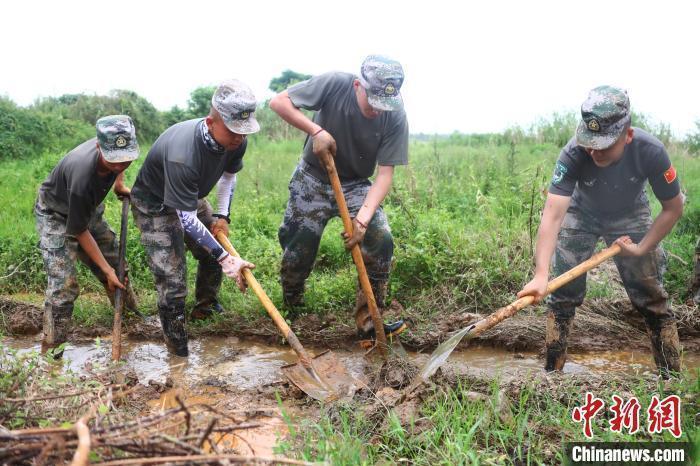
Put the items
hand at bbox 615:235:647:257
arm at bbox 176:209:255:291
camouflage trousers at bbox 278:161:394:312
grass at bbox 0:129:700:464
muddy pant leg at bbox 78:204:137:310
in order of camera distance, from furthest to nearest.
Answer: muddy pant leg at bbox 78:204:137:310, camouflage trousers at bbox 278:161:394:312, arm at bbox 176:209:255:291, hand at bbox 615:235:647:257, grass at bbox 0:129:700:464

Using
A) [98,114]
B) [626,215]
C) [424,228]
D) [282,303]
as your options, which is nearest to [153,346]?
[282,303]

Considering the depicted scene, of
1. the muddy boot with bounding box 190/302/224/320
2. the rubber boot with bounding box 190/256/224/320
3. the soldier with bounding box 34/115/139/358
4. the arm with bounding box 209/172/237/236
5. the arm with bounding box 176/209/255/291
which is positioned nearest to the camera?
the arm with bounding box 176/209/255/291

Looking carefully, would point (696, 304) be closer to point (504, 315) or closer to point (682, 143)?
point (504, 315)

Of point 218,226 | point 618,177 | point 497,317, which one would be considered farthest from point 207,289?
point 618,177

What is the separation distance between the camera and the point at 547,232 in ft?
12.8

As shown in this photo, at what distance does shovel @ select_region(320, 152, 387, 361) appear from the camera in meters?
4.36

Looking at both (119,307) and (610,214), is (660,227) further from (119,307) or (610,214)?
(119,307)

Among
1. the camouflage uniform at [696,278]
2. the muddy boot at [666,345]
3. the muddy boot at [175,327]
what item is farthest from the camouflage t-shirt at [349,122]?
the camouflage uniform at [696,278]

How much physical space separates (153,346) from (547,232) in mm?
3470

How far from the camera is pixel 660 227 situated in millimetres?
3871

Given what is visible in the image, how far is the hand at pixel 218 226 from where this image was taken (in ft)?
15.7

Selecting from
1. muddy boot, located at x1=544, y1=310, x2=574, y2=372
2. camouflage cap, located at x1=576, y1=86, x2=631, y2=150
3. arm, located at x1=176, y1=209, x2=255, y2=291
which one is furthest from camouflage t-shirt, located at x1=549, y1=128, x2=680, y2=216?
arm, located at x1=176, y1=209, x2=255, y2=291

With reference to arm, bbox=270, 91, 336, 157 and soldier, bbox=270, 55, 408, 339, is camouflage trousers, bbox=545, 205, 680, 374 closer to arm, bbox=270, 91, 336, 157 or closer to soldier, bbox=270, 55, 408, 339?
soldier, bbox=270, 55, 408, 339

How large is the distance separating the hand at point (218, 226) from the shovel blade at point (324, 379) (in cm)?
122
